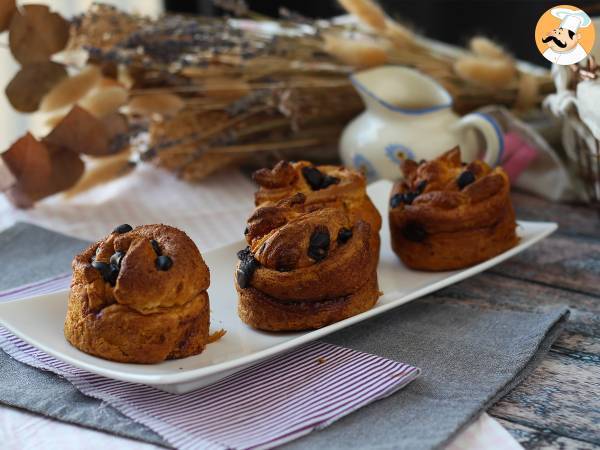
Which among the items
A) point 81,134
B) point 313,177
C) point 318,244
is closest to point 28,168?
point 81,134

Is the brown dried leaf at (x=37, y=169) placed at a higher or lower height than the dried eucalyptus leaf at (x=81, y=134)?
lower

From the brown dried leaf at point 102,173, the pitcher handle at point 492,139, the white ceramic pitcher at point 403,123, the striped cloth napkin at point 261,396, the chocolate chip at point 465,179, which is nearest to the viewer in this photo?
the striped cloth napkin at point 261,396

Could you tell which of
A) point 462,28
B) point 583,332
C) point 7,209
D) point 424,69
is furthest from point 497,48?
point 462,28

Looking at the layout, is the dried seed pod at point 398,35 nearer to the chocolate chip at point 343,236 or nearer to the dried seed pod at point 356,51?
the dried seed pod at point 356,51

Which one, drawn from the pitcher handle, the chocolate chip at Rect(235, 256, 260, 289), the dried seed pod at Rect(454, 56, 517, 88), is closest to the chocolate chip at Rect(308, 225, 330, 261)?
the chocolate chip at Rect(235, 256, 260, 289)

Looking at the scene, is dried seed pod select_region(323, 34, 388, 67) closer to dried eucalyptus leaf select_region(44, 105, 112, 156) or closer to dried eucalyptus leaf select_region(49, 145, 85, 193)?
dried eucalyptus leaf select_region(44, 105, 112, 156)

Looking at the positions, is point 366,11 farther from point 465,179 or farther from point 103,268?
point 103,268

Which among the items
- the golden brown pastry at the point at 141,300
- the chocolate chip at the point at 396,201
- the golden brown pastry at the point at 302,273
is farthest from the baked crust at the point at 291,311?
the chocolate chip at the point at 396,201

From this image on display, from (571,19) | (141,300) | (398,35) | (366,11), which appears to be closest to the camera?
(141,300)
